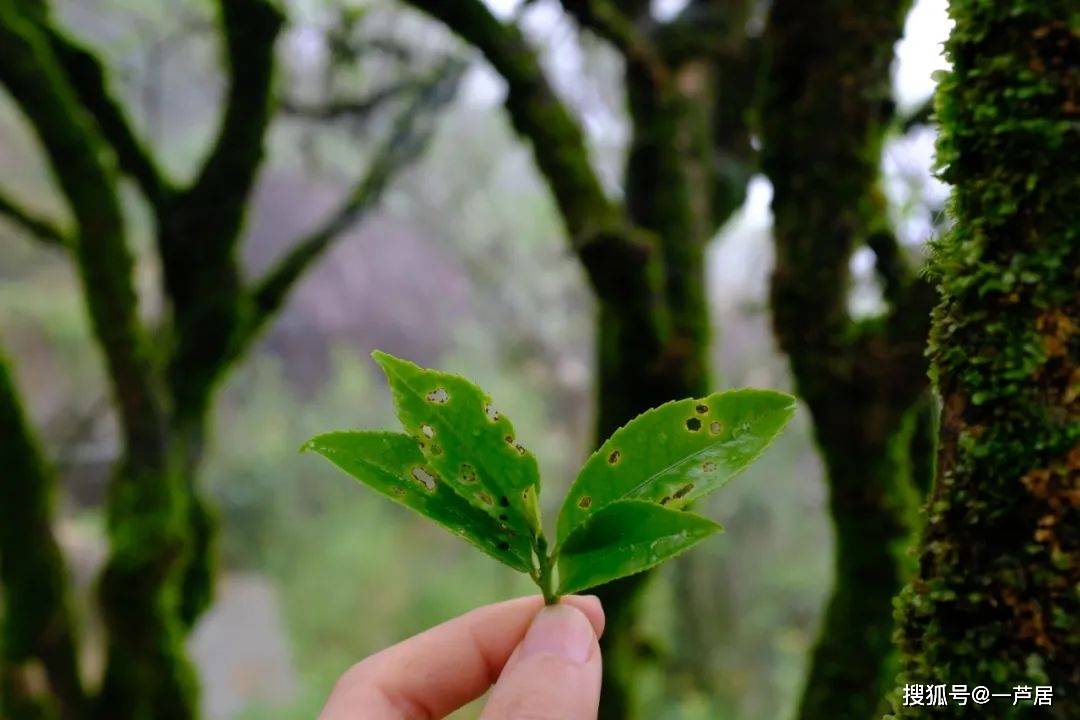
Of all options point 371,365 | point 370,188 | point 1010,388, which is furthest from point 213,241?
point 371,365

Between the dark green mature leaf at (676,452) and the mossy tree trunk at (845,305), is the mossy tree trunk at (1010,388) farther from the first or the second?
the mossy tree trunk at (845,305)

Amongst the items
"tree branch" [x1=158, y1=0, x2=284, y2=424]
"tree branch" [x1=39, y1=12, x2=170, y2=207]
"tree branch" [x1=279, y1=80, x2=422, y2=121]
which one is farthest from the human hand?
"tree branch" [x1=279, y1=80, x2=422, y2=121]

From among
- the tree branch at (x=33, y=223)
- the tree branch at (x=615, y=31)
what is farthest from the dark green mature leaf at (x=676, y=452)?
the tree branch at (x=33, y=223)

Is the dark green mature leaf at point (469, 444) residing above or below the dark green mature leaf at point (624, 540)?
above

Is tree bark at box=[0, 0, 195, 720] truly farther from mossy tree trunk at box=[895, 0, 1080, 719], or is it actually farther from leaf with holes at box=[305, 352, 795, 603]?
mossy tree trunk at box=[895, 0, 1080, 719]

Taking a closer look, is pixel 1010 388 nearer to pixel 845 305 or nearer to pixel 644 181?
pixel 845 305

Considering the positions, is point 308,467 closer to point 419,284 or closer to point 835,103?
point 419,284
